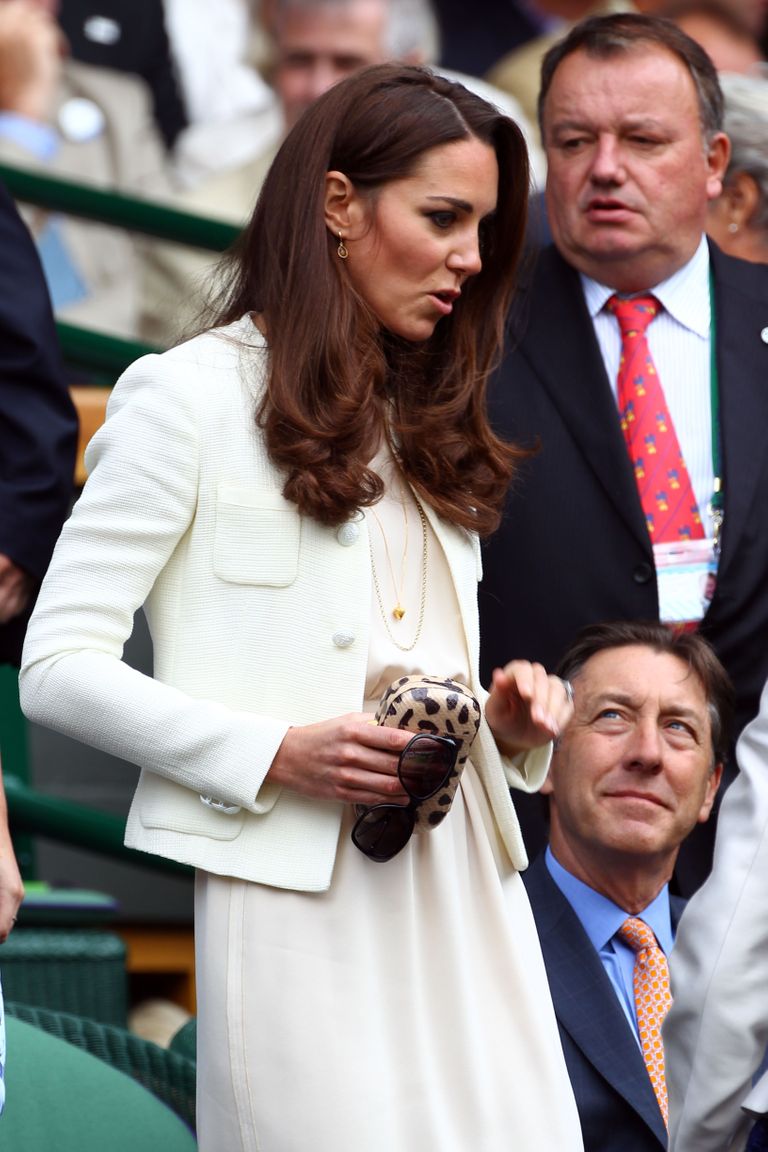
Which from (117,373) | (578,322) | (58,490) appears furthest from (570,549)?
(117,373)

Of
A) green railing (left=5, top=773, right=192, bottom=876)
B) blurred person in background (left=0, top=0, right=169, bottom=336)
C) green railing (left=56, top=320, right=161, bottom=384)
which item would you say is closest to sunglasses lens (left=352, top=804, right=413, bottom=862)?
green railing (left=5, top=773, right=192, bottom=876)

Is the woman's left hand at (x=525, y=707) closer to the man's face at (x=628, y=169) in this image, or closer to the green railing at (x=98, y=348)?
the man's face at (x=628, y=169)

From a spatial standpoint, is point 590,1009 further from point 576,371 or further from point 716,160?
point 716,160

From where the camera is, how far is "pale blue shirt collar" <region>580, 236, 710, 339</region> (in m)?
4.12

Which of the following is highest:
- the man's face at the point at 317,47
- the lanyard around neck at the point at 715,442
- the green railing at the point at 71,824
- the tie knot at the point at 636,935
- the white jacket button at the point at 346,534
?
the man's face at the point at 317,47

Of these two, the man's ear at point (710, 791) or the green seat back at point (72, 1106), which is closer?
the green seat back at point (72, 1106)

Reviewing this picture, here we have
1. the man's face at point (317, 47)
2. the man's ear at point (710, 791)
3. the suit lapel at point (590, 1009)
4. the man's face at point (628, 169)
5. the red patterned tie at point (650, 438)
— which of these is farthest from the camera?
the man's face at point (317, 47)

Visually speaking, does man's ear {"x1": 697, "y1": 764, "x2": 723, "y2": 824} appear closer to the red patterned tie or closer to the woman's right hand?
the red patterned tie

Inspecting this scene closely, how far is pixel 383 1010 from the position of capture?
2648 mm

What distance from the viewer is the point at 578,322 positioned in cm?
411

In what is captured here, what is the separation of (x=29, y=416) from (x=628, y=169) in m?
1.27

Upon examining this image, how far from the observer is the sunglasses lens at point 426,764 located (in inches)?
101

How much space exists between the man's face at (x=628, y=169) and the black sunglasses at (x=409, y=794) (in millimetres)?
1777

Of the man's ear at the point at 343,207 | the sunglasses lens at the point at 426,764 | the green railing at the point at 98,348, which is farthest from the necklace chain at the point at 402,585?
the green railing at the point at 98,348
